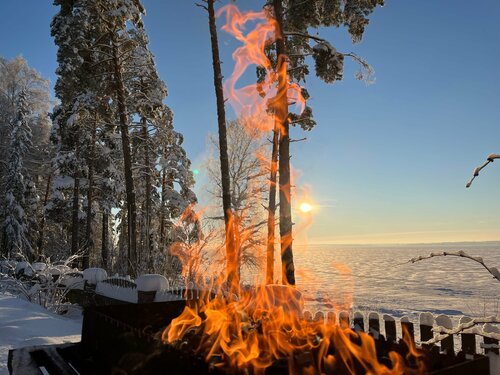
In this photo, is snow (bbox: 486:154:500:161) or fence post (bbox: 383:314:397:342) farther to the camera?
fence post (bbox: 383:314:397:342)

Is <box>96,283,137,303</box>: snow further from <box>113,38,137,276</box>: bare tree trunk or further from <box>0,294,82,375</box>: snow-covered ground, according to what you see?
<box>0,294,82,375</box>: snow-covered ground

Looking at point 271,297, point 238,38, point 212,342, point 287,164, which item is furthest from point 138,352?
point 287,164

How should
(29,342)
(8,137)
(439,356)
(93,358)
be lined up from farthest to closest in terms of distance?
(8,137), (29,342), (93,358), (439,356)

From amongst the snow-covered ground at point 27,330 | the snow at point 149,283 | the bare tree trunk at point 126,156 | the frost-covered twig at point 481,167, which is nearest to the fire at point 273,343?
the frost-covered twig at point 481,167

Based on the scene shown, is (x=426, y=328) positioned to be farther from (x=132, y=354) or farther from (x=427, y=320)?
(x=132, y=354)

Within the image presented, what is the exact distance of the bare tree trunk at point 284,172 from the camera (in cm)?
1171

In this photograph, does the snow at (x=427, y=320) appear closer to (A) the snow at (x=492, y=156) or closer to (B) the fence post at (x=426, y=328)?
(B) the fence post at (x=426, y=328)

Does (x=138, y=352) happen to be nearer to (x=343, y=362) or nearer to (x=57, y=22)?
(x=343, y=362)

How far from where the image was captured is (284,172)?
39.2ft

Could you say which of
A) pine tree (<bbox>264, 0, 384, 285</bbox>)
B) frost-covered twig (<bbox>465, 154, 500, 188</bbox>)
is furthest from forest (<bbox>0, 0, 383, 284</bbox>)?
frost-covered twig (<bbox>465, 154, 500, 188</bbox>)

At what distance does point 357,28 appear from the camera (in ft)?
41.8

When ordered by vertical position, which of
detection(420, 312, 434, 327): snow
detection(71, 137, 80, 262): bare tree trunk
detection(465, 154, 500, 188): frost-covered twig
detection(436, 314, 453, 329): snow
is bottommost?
detection(420, 312, 434, 327): snow

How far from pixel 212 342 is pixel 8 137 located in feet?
109

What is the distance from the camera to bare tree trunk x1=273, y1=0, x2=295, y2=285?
1171cm
